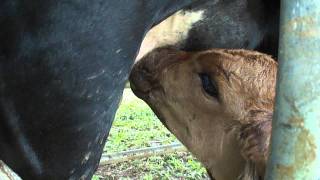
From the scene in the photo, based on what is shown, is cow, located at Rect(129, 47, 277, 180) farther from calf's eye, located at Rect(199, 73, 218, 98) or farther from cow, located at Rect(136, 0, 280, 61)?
cow, located at Rect(136, 0, 280, 61)

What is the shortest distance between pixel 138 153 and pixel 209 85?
179 cm

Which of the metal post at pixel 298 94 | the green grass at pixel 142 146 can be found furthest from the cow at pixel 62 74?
the green grass at pixel 142 146

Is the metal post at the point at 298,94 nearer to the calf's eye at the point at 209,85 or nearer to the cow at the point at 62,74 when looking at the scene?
the cow at the point at 62,74

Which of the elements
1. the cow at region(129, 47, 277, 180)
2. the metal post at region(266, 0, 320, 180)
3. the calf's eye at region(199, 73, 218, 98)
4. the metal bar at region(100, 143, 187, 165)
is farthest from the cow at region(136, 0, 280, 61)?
the metal bar at region(100, 143, 187, 165)

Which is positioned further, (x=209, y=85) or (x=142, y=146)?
(x=142, y=146)

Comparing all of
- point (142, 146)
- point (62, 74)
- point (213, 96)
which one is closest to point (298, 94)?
point (62, 74)

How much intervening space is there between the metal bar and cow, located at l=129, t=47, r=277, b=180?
148 centimetres

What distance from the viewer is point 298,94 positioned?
45.4 inches

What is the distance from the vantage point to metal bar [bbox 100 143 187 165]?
409 centimetres

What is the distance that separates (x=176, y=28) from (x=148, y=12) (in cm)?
42

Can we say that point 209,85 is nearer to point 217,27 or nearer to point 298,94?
point 217,27

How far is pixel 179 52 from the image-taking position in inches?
93.4

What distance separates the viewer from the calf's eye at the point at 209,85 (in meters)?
2.45

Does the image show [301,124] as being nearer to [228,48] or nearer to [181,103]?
[228,48]
